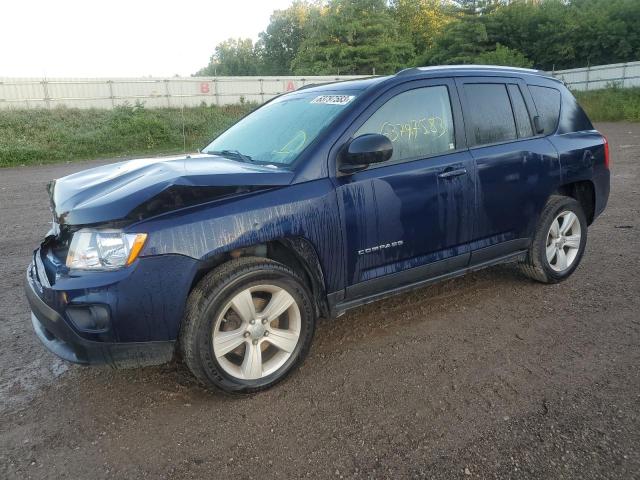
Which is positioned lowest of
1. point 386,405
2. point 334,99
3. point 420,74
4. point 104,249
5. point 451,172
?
point 386,405

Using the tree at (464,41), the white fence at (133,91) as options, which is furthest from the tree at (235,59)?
the white fence at (133,91)

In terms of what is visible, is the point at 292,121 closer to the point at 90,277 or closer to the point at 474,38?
the point at 90,277

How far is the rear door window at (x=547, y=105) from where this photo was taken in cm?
420

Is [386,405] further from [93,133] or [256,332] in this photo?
[93,133]

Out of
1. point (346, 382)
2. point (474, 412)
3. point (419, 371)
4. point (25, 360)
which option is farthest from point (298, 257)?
point (25, 360)

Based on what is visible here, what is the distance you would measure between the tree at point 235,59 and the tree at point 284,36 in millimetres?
3514

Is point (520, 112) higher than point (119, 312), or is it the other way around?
point (520, 112)

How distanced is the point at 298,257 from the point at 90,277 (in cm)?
114

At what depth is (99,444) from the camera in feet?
8.20

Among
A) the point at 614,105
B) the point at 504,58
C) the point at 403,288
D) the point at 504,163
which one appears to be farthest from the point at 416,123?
the point at 504,58

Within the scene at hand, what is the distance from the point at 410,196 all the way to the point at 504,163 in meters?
0.98

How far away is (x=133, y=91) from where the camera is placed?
27672 millimetres

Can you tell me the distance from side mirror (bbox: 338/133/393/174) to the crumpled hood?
0.37 m

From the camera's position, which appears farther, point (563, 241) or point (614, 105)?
point (614, 105)
